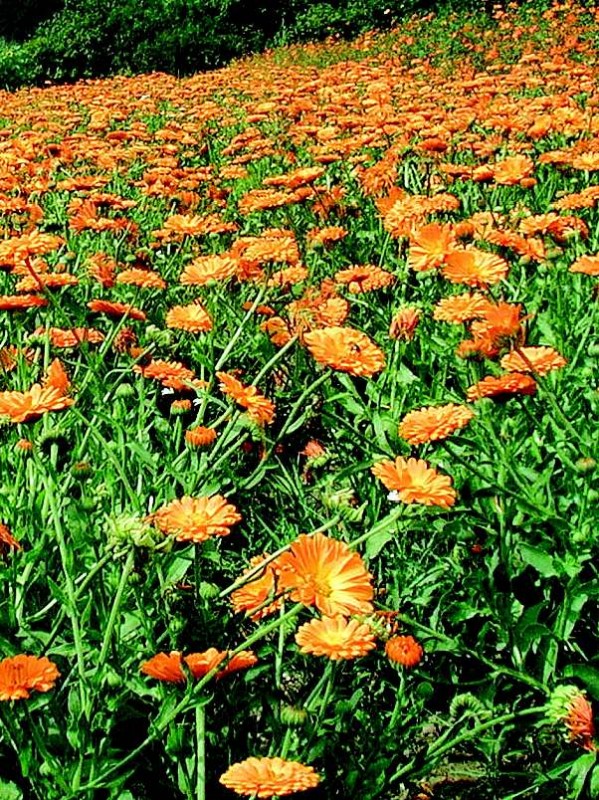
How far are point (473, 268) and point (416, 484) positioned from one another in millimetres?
752

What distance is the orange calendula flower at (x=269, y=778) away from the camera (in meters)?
1.08

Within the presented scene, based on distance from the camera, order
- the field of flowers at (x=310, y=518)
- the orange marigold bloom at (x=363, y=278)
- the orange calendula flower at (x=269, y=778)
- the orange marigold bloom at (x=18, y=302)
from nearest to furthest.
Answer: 1. the orange calendula flower at (x=269, y=778)
2. the field of flowers at (x=310, y=518)
3. the orange marigold bloom at (x=18, y=302)
4. the orange marigold bloom at (x=363, y=278)

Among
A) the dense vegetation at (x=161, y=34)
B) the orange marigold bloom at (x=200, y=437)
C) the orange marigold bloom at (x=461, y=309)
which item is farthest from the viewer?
the dense vegetation at (x=161, y=34)

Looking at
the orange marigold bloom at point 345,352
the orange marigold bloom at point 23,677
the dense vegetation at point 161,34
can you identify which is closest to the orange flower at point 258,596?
the orange marigold bloom at point 23,677

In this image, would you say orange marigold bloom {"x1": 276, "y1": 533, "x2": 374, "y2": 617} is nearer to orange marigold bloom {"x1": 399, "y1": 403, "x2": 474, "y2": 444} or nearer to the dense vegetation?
orange marigold bloom {"x1": 399, "y1": 403, "x2": 474, "y2": 444}

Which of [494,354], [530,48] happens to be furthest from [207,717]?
[530,48]

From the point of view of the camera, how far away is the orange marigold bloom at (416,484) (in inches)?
52.2

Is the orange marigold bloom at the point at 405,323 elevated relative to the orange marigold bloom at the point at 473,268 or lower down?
lower down

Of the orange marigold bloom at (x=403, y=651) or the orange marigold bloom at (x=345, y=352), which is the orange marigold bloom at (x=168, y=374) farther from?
the orange marigold bloom at (x=403, y=651)

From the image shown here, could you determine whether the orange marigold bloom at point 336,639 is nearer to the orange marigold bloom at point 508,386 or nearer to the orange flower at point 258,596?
the orange flower at point 258,596

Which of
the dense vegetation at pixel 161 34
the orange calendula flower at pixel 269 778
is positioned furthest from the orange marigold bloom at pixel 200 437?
the dense vegetation at pixel 161 34

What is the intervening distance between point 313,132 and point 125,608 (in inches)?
108

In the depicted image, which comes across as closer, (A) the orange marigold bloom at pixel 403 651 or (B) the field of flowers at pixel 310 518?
(B) the field of flowers at pixel 310 518

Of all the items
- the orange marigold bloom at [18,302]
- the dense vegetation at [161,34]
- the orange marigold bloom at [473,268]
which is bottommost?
the dense vegetation at [161,34]
